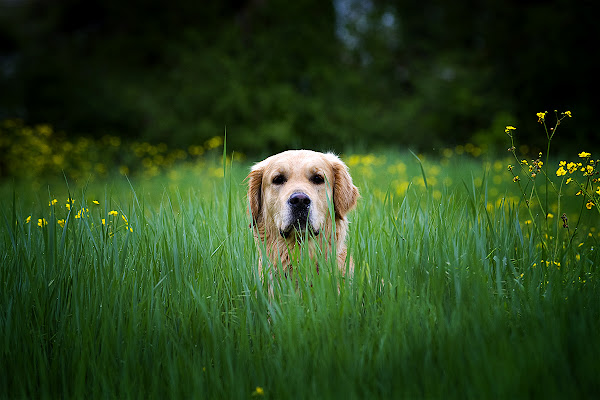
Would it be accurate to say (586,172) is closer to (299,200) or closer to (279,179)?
(299,200)

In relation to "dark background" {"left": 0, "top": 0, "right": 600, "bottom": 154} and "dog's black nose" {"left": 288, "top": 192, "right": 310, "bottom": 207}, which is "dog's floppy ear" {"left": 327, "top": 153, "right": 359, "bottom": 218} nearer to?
"dog's black nose" {"left": 288, "top": 192, "right": 310, "bottom": 207}

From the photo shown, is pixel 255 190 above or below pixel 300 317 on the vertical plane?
above

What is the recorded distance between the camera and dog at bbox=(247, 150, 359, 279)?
3008 mm

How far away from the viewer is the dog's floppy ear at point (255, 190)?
3.52 m

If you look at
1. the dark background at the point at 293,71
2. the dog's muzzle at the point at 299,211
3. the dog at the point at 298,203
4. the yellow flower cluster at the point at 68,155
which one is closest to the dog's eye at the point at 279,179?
the dog at the point at 298,203

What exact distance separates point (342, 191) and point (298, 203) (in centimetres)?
55

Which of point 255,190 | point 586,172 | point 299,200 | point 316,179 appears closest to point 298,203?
point 299,200

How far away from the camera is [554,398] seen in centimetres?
170

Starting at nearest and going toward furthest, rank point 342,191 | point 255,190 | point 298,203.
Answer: point 298,203 < point 342,191 < point 255,190

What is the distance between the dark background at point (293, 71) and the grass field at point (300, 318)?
393 inches

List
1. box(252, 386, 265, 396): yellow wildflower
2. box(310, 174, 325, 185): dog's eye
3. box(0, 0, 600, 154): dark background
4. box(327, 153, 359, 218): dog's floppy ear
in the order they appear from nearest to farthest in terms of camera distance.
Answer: box(252, 386, 265, 396): yellow wildflower, box(310, 174, 325, 185): dog's eye, box(327, 153, 359, 218): dog's floppy ear, box(0, 0, 600, 154): dark background

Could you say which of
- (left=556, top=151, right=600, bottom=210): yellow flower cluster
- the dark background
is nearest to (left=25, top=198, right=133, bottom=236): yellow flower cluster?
(left=556, top=151, right=600, bottom=210): yellow flower cluster

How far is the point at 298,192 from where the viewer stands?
300cm

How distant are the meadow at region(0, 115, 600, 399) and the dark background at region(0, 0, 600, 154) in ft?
32.8
